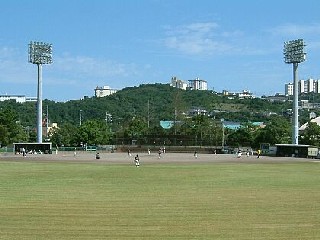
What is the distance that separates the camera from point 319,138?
10275cm

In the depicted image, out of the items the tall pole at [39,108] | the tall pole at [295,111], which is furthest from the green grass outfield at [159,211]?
the tall pole at [39,108]

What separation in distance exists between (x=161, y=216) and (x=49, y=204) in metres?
5.70

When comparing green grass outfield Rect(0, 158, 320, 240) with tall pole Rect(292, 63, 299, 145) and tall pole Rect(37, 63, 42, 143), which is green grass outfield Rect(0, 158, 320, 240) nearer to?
tall pole Rect(292, 63, 299, 145)

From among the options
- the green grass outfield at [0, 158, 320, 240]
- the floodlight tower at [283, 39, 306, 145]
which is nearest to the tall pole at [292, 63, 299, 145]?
the floodlight tower at [283, 39, 306, 145]

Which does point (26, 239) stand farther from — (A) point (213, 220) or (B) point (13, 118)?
(B) point (13, 118)

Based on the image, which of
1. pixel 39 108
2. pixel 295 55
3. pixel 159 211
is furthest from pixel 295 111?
pixel 159 211

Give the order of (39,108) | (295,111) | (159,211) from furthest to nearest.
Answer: (39,108), (295,111), (159,211)

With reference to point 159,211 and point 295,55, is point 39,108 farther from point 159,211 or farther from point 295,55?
point 159,211

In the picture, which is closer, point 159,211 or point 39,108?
point 159,211

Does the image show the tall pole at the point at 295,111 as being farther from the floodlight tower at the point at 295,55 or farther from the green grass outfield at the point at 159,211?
the green grass outfield at the point at 159,211

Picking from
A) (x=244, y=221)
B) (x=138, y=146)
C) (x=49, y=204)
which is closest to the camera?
(x=244, y=221)

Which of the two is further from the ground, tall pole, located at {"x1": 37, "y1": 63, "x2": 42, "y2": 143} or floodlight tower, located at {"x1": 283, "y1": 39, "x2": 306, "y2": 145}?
floodlight tower, located at {"x1": 283, "y1": 39, "x2": 306, "y2": 145}

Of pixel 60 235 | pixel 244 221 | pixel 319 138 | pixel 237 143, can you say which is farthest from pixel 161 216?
pixel 237 143

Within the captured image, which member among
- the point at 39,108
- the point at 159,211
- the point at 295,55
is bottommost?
the point at 159,211
